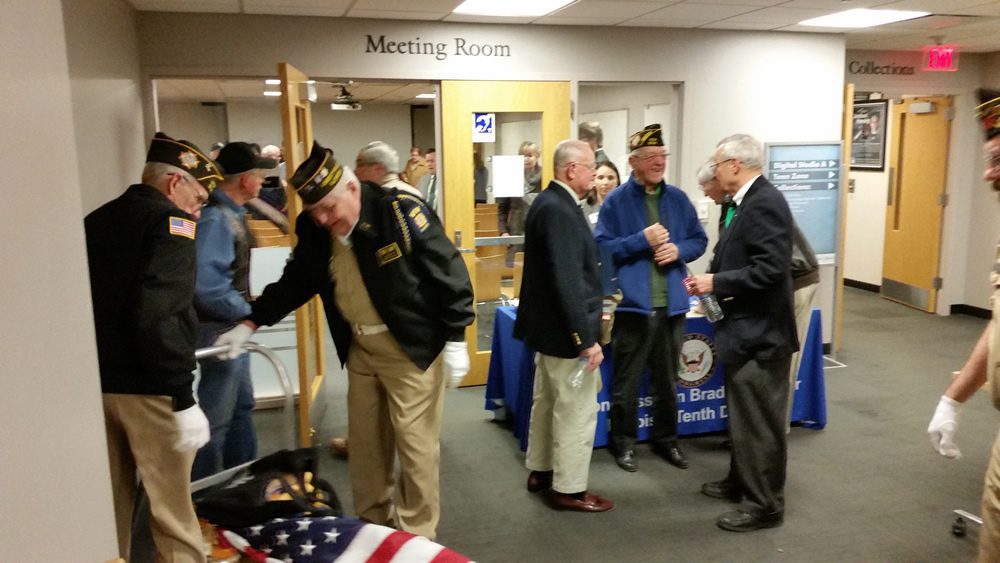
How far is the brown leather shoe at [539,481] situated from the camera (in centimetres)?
352

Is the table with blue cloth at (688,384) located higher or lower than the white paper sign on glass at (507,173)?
lower

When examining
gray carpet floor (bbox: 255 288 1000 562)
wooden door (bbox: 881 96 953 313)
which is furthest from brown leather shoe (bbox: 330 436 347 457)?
wooden door (bbox: 881 96 953 313)

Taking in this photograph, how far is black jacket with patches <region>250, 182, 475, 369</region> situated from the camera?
246 cm

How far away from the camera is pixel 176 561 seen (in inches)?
80.4

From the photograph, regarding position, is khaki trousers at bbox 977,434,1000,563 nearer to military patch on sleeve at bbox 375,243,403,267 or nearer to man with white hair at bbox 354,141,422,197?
military patch on sleeve at bbox 375,243,403,267

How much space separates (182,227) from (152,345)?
13.0 inches

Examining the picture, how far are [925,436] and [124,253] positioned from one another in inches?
164

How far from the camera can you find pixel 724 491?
11.2 ft

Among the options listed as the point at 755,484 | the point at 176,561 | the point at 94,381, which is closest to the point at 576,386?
the point at 755,484

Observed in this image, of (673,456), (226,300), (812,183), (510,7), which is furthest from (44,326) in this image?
(812,183)

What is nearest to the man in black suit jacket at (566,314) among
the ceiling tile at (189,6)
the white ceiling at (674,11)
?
the white ceiling at (674,11)

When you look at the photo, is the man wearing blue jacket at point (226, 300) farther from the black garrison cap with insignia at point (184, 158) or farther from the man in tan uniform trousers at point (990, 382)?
the man in tan uniform trousers at point (990, 382)

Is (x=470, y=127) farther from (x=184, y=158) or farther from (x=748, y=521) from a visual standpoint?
(x=748, y=521)

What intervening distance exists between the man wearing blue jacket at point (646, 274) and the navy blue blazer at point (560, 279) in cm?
51
